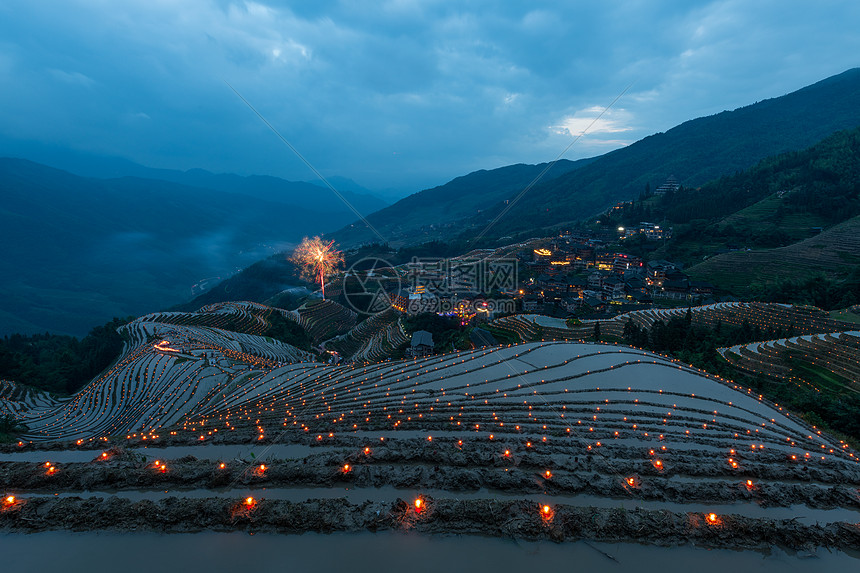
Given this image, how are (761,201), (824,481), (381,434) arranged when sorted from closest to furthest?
(824,481)
(381,434)
(761,201)

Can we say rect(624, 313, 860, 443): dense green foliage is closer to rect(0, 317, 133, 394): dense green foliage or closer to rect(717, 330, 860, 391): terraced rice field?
rect(717, 330, 860, 391): terraced rice field

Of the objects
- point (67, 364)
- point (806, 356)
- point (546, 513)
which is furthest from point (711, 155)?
point (67, 364)

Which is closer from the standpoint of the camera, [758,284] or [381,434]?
[381,434]

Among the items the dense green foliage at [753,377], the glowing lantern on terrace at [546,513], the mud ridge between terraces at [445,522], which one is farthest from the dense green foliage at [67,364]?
the dense green foliage at [753,377]

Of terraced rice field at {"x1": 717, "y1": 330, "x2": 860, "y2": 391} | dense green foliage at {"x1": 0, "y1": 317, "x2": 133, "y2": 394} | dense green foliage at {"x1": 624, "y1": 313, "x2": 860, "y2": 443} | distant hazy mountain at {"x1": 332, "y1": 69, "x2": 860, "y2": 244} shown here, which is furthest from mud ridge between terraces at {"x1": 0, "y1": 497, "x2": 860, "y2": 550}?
distant hazy mountain at {"x1": 332, "y1": 69, "x2": 860, "y2": 244}

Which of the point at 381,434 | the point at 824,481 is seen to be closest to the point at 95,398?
→ the point at 381,434

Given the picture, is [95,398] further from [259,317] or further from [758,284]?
[758,284]

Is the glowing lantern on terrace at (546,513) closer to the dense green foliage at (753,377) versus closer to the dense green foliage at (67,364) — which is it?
the dense green foliage at (753,377)

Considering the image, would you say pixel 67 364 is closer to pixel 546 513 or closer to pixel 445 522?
pixel 445 522
